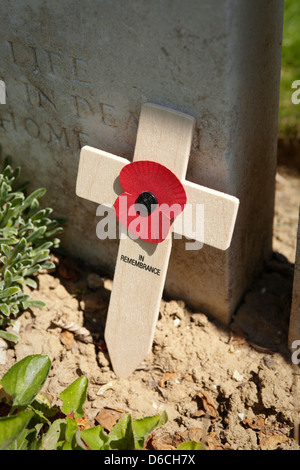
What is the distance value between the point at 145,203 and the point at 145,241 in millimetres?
169

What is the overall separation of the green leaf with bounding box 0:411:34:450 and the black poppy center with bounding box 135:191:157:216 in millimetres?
880

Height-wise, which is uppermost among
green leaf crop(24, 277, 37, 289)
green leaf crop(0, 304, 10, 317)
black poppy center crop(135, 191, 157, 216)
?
black poppy center crop(135, 191, 157, 216)

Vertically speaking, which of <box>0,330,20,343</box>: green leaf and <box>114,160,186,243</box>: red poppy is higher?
<box>114,160,186,243</box>: red poppy

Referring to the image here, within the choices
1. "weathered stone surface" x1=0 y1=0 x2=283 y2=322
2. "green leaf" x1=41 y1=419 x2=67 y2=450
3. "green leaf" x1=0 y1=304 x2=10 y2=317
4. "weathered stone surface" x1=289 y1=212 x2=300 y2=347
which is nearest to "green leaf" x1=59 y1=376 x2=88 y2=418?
"green leaf" x1=41 y1=419 x2=67 y2=450

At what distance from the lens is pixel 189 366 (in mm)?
2383

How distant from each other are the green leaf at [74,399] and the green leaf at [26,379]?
11 cm

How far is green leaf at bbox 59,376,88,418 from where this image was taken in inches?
79.0

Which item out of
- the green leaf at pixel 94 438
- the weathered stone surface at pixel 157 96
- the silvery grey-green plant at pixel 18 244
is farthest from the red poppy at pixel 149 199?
the green leaf at pixel 94 438

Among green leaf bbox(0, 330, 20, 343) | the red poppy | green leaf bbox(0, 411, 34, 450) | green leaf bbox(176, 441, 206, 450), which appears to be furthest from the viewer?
green leaf bbox(0, 330, 20, 343)

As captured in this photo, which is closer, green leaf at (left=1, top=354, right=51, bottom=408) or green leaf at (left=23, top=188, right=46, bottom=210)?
green leaf at (left=1, top=354, right=51, bottom=408)

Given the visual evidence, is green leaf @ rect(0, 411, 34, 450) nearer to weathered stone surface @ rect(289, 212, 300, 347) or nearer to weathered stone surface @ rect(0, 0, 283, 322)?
weathered stone surface @ rect(0, 0, 283, 322)
